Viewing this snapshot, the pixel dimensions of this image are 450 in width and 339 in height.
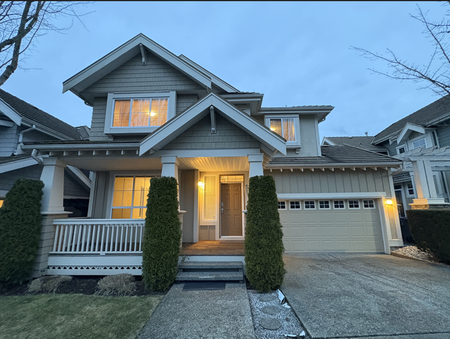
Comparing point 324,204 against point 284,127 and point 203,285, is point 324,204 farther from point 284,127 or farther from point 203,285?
point 203,285

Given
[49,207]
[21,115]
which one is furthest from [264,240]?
[21,115]

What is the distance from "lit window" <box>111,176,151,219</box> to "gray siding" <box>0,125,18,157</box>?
4181 mm

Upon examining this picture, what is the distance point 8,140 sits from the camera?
729cm

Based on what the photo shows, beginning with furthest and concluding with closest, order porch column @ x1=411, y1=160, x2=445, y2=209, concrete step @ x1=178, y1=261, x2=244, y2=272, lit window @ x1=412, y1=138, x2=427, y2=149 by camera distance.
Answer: lit window @ x1=412, y1=138, x2=427, y2=149 → porch column @ x1=411, y1=160, x2=445, y2=209 → concrete step @ x1=178, y1=261, x2=244, y2=272

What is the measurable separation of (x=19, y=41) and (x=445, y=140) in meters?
17.4

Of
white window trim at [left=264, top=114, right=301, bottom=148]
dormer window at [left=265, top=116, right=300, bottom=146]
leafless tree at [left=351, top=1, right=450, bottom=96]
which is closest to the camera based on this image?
leafless tree at [left=351, top=1, right=450, bottom=96]

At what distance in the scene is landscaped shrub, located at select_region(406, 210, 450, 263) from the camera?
537 centimetres

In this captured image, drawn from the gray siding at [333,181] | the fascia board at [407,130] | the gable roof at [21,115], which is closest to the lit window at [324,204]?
the gray siding at [333,181]

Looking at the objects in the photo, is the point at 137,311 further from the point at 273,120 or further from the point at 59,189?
the point at 273,120

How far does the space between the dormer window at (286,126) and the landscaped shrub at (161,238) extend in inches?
223

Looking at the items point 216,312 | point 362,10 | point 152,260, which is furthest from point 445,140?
point 152,260

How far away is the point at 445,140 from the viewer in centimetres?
1030

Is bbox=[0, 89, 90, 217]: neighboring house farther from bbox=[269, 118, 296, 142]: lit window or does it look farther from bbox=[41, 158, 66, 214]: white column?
bbox=[269, 118, 296, 142]: lit window

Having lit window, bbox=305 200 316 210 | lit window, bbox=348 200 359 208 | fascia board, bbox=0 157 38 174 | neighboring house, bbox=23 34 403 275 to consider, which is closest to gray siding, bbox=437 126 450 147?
neighboring house, bbox=23 34 403 275
